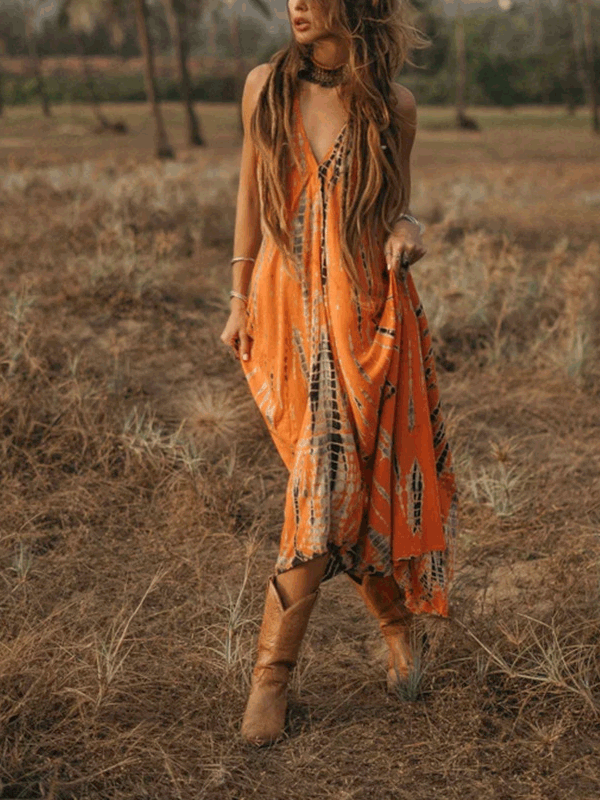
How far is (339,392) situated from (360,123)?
0.59 metres

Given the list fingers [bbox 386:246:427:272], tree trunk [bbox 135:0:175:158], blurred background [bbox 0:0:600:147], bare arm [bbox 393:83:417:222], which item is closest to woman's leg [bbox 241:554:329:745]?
fingers [bbox 386:246:427:272]

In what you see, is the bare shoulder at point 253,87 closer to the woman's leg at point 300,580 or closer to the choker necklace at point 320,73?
the choker necklace at point 320,73

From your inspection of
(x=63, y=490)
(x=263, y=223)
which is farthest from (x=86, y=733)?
(x=63, y=490)

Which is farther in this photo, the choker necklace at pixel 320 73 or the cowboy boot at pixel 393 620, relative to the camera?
the cowboy boot at pixel 393 620

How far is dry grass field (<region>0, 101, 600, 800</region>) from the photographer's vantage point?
87.4 inches

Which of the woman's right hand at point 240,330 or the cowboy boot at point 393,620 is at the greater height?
the woman's right hand at point 240,330

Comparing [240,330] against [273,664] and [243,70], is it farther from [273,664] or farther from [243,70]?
[243,70]

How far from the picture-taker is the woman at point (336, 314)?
7.18 ft

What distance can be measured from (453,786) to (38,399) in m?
2.49

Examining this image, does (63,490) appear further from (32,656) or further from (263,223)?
(263,223)

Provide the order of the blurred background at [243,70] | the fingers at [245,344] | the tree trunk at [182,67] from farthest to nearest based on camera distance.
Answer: the blurred background at [243,70], the tree trunk at [182,67], the fingers at [245,344]

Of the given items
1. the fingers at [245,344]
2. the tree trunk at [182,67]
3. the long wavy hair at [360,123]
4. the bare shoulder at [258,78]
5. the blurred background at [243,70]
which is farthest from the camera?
the blurred background at [243,70]

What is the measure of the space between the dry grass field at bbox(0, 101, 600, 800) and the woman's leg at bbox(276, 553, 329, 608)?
0.26 metres

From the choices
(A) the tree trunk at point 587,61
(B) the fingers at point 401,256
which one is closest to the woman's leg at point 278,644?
(B) the fingers at point 401,256
